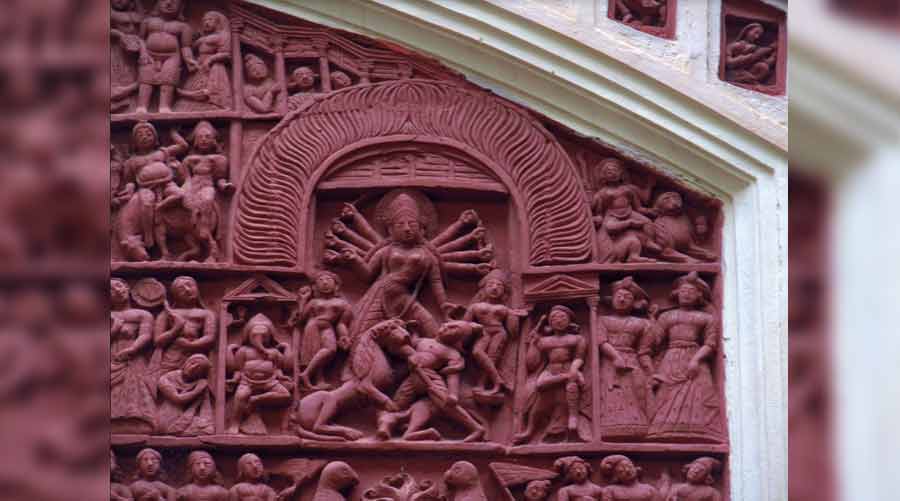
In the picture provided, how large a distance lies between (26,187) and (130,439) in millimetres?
3641

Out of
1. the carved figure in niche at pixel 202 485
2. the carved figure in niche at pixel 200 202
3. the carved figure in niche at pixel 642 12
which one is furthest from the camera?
the carved figure in niche at pixel 642 12

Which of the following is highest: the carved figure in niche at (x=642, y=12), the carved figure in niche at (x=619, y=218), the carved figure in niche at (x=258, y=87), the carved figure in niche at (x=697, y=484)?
the carved figure in niche at (x=642, y=12)

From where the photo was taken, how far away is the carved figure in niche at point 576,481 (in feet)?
16.4

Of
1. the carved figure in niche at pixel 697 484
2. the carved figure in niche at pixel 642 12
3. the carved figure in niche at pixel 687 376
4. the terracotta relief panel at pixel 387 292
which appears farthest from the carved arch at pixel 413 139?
the carved figure in niche at pixel 697 484

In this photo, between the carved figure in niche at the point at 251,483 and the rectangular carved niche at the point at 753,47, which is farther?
the rectangular carved niche at the point at 753,47

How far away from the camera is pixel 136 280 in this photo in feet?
17.1

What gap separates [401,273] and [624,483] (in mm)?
1017

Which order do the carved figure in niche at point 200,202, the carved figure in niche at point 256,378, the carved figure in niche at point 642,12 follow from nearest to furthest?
1. the carved figure in niche at point 256,378
2. the carved figure in niche at point 200,202
3. the carved figure in niche at point 642,12

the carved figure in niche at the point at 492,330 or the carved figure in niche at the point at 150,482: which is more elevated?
the carved figure in niche at the point at 492,330

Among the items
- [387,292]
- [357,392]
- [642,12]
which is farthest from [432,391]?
[642,12]

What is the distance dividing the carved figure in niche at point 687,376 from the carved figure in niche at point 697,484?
91mm

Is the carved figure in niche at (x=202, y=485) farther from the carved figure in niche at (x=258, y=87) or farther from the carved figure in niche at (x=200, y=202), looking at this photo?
the carved figure in niche at (x=258, y=87)

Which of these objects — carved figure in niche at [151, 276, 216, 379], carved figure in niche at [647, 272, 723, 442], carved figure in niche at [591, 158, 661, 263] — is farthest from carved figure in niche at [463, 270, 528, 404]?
carved figure in niche at [151, 276, 216, 379]

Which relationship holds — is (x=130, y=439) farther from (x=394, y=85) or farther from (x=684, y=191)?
(x=684, y=191)
